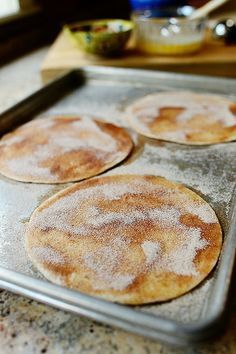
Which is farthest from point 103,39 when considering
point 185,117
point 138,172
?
point 138,172

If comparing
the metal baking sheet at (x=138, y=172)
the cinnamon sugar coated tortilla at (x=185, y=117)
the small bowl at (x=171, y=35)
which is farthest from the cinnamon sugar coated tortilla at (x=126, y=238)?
the small bowl at (x=171, y=35)

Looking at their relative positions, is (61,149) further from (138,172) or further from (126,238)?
(126,238)

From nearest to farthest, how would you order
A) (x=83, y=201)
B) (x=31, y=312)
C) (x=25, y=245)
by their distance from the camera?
1. (x=31, y=312)
2. (x=25, y=245)
3. (x=83, y=201)

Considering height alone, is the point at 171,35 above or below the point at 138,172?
above

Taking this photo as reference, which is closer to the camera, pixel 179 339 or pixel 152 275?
pixel 179 339

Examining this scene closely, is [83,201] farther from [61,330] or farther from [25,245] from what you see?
[61,330]

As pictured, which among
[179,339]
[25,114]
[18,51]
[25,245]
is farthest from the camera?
[18,51]

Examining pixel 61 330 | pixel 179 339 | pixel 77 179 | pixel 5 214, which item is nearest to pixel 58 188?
pixel 77 179
